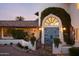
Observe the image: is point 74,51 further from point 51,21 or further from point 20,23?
point 20,23

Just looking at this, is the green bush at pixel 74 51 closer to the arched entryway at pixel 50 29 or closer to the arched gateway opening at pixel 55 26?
the arched gateway opening at pixel 55 26

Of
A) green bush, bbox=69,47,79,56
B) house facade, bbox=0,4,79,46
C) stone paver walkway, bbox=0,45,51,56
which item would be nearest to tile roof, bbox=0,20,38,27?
house facade, bbox=0,4,79,46

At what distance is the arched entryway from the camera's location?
4.75 ft

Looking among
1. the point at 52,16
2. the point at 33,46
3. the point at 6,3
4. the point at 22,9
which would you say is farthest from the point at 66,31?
the point at 6,3

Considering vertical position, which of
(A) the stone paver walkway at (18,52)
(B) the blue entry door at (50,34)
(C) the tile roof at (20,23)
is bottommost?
(A) the stone paver walkway at (18,52)

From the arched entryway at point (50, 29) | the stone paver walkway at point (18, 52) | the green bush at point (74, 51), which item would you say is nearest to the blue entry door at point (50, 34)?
the arched entryway at point (50, 29)

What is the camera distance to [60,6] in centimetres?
149

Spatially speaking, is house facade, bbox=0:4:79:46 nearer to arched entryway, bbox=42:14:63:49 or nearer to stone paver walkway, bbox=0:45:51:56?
arched entryway, bbox=42:14:63:49

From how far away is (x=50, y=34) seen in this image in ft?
4.80

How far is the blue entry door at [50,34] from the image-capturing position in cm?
145

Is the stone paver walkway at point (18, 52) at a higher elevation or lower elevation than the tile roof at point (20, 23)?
lower

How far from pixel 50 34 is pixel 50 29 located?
0.06 metres

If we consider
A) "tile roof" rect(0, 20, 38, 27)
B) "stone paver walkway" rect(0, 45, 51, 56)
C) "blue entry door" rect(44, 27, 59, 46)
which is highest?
"tile roof" rect(0, 20, 38, 27)

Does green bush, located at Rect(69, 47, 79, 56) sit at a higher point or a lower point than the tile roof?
lower
